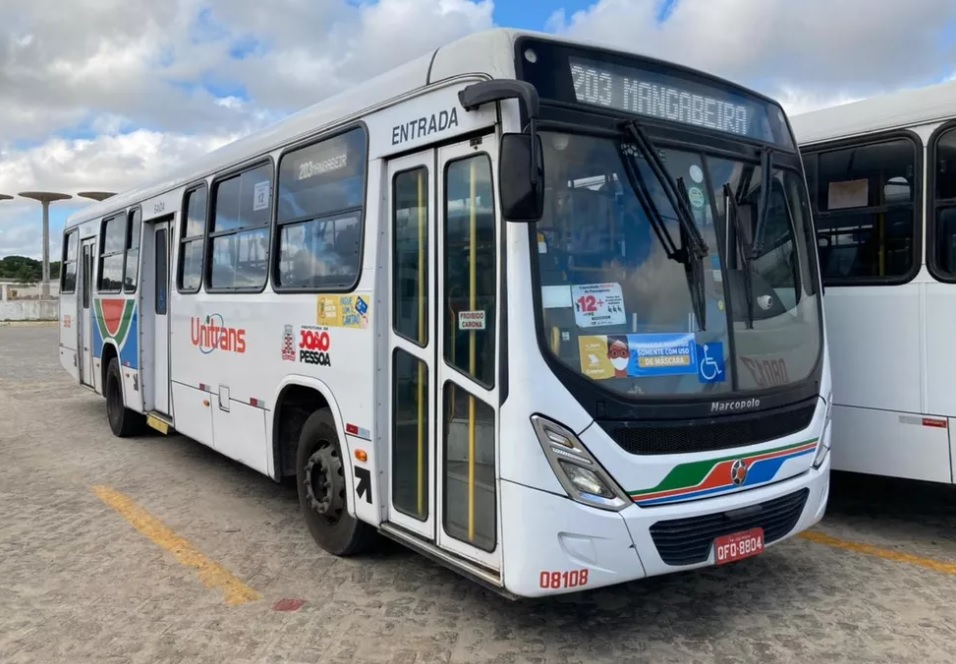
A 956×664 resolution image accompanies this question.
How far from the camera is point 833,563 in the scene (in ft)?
16.8

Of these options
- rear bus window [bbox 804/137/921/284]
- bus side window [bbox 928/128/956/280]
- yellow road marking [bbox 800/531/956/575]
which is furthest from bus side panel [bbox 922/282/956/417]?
yellow road marking [bbox 800/531/956/575]

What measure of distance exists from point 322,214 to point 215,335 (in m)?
2.14

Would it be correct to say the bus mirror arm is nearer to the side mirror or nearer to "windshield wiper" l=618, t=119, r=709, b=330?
the side mirror

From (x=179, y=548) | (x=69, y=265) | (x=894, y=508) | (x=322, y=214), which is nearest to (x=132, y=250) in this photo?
(x=69, y=265)

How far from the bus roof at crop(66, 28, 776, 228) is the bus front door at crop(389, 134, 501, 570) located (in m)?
0.37

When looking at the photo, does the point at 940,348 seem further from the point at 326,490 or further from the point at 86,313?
the point at 86,313

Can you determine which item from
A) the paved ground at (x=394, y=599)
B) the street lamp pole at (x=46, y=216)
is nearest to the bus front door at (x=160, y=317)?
the paved ground at (x=394, y=599)

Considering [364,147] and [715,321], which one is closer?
[715,321]

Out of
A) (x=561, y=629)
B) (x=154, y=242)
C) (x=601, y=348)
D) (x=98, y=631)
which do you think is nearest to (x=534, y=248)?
(x=601, y=348)

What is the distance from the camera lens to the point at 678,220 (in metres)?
3.91

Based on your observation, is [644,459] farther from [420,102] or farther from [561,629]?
[420,102]

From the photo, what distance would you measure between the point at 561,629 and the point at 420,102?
2.85 meters

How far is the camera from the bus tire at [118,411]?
31.4 feet

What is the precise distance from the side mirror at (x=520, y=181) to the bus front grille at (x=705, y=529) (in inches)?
60.7
